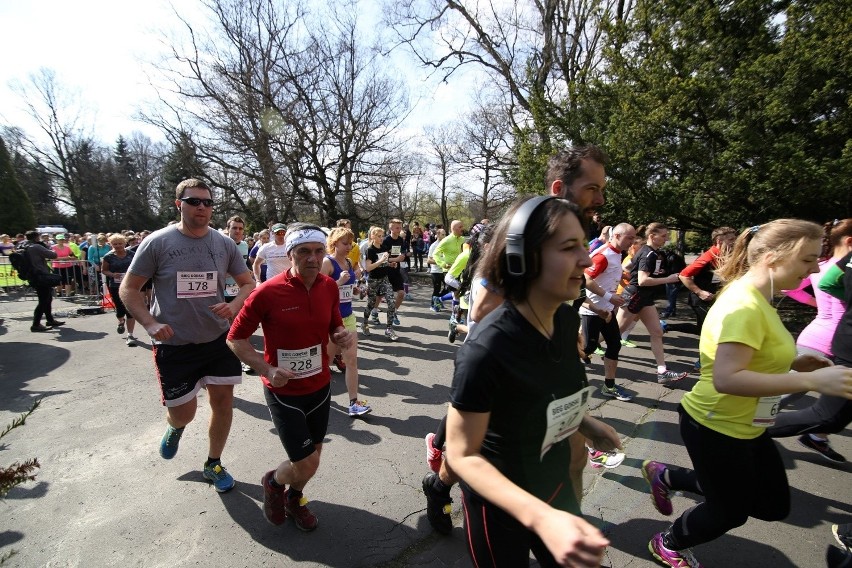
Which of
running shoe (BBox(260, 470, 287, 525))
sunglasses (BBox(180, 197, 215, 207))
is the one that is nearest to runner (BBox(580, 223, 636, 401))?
running shoe (BBox(260, 470, 287, 525))

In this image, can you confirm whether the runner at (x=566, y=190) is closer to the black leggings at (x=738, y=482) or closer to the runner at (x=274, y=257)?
the black leggings at (x=738, y=482)

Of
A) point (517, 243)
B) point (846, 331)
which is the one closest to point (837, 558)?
point (846, 331)

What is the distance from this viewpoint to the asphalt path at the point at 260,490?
2.62m

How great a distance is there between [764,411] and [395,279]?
22.7 feet

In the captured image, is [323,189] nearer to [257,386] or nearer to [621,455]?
[257,386]

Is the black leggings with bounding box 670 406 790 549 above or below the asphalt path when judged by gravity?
above

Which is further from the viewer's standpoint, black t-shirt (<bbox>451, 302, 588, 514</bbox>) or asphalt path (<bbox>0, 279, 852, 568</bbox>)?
asphalt path (<bbox>0, 279, 852, 568</bbox>)

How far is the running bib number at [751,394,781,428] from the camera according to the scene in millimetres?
2121

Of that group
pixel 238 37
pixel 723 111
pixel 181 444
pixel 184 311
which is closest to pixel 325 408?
pixel 184 311

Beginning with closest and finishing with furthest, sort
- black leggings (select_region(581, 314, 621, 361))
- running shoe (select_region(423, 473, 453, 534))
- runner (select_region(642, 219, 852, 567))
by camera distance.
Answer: runner (select_region(642, 219, 852, 567)) → running shoe (select_region(423, 473, 453, 534)) → black leggings (select_region(581, 314, 621, 361))

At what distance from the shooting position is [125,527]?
287cm

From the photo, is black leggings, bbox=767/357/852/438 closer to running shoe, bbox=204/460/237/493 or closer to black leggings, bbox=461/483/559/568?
black leggings, bbox=461/483/559/568

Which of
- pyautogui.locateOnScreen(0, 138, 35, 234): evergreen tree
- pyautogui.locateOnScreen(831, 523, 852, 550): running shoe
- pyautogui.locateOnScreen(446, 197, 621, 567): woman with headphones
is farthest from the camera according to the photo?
pyautogui.locateOnScreen(0, 138, 35, 234): evergreen tree

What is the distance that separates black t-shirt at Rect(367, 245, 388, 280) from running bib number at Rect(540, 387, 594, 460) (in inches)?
251
